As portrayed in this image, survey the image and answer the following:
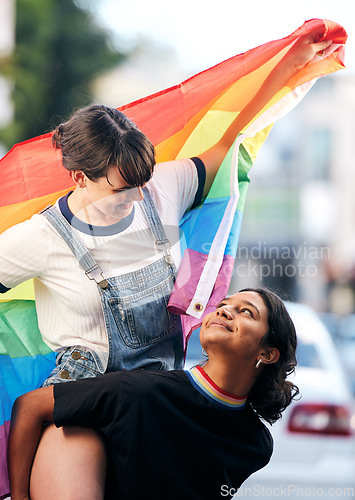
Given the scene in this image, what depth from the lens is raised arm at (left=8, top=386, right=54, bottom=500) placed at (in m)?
1.90

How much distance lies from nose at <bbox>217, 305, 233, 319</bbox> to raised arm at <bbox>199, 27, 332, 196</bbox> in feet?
1.92

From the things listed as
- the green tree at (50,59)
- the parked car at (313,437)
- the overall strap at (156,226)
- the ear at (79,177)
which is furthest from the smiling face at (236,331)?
the green tree at (50,59)

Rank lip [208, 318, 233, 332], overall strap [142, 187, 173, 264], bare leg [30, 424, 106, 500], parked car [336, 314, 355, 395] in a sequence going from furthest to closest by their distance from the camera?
parked car [336, 314, 355, 395] → overall strap [142, 187, 173, 264] → lip [208, 318, 233, 332] → bare leg [30, 424, 106, 500]

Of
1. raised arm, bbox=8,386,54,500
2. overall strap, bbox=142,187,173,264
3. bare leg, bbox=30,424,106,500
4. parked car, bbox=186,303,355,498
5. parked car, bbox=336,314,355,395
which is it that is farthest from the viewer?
parked car, bbox=336,314,355,395

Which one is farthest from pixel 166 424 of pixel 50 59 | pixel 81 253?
pixel 50 59

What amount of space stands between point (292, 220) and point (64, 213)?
60.7 feet

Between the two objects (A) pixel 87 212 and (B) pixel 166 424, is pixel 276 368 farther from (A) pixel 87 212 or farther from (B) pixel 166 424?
(A) pixel 87 212

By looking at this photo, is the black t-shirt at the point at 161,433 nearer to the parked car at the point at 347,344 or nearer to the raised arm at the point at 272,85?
A: the raised arm at the point at 272,85

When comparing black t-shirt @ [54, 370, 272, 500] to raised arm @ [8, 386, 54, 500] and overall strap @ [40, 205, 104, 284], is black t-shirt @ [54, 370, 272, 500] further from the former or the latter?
overall strap @ [40, 205, 104, 284]

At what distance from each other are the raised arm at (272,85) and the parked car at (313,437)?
1359 millimetres

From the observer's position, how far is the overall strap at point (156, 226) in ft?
7.19

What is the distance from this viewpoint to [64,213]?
2100mm

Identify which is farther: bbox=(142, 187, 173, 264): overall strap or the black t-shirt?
bbox=(142, 187, 173, 264): overall strap

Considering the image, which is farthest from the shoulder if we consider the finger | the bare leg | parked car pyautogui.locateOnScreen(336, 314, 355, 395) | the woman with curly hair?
parked car pyautogui.locateOnScreen(336, 314, 355, 395)
